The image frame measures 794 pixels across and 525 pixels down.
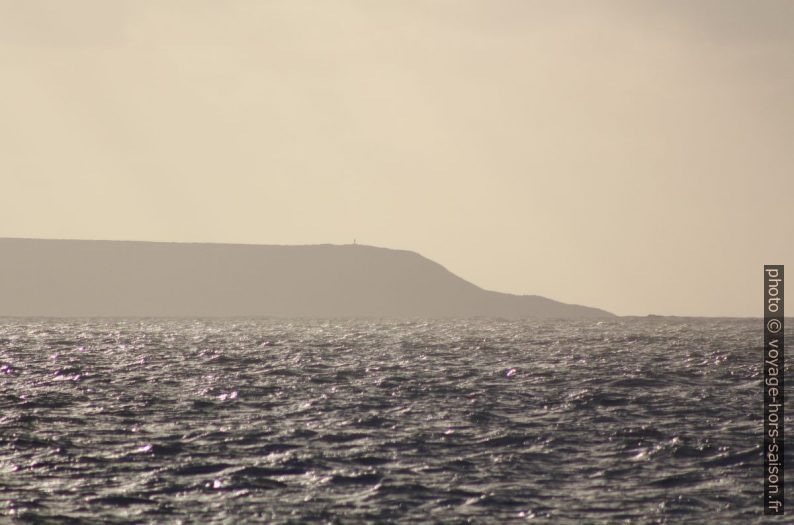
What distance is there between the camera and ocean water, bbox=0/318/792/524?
25.0 metres

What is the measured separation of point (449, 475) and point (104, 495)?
946 centimetres

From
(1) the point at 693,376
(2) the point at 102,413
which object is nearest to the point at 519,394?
(1) the point at 693,376

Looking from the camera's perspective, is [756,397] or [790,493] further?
[756,397]

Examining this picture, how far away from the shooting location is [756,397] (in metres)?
46.6

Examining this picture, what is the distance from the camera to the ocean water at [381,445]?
82.1ft

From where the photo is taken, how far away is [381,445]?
1303 inches

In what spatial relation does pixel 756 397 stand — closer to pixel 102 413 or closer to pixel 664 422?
pixel 664 422

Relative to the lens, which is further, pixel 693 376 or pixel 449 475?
pixel 693 376

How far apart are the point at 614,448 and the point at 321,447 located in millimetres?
9605

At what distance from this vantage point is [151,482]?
27.3 meters

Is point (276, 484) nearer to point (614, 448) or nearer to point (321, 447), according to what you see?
point (321, 447)

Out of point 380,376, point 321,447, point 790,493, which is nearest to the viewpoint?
point 790,493

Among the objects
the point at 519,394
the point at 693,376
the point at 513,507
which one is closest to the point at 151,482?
the point at 513,507

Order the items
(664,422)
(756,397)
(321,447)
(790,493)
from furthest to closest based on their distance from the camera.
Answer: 1. (756,397)
2. (664,422)
3. (321,447)
4. (790,493)
